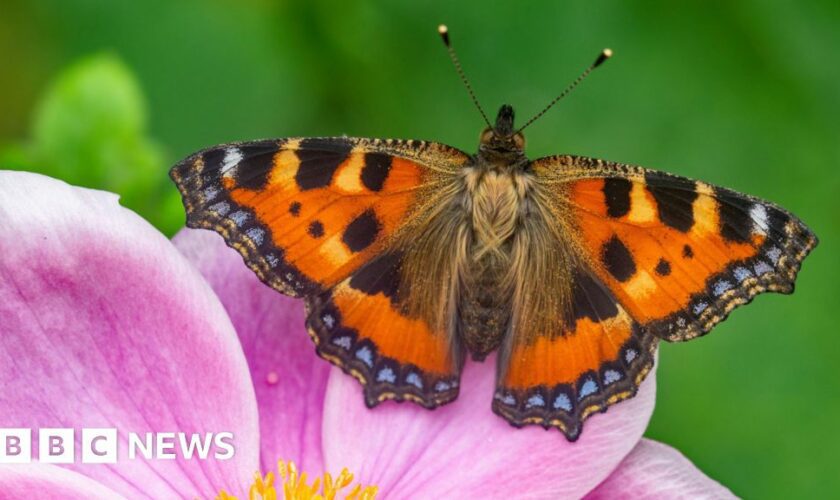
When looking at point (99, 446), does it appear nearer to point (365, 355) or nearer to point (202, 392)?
point (202, 392)

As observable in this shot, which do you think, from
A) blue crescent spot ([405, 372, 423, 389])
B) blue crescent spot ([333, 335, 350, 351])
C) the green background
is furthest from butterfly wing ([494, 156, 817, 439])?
the green background

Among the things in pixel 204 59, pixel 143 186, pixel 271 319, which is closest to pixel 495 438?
pixel 271 319

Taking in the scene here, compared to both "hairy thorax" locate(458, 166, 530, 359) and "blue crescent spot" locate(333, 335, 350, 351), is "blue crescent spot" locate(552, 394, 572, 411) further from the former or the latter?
"blue crescent spot" locate(333, 335, 350, 351)

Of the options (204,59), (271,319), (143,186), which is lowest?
(271,319)

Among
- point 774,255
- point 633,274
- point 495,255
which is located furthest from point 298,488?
point 774,255

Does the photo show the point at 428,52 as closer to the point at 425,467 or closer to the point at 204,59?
the point at 204,59

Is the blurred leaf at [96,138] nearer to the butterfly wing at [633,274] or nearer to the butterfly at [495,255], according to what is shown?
the butterfly at [495,255]
